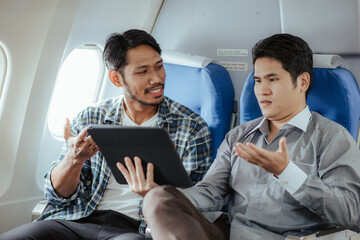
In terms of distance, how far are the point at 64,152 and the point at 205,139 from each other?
0.77m

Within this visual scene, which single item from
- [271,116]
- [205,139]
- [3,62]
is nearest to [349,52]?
[271,116]

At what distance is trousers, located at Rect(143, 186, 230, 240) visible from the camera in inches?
70.5

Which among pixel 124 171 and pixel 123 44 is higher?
pixel 123 44

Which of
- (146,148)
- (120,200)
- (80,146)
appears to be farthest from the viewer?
(120,200)

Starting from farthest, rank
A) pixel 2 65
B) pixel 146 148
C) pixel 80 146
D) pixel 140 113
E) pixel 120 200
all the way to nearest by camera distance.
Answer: pixel 2 65 < pixel 140 113 < pixel 120 200 < pixel 80 146 < pixel 146 148

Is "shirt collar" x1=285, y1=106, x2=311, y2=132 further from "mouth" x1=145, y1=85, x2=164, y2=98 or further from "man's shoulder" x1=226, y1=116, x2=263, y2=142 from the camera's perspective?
"mouth" x1=145, y1=85, x2=164, y2=98

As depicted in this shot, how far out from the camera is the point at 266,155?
6.05 ft

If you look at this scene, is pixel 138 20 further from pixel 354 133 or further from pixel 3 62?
pixel 354 133

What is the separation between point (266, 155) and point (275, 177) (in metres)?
0.23

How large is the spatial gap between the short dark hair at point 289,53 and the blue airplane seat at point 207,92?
531 mm

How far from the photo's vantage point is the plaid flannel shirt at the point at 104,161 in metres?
2.62

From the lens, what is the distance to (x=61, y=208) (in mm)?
2666

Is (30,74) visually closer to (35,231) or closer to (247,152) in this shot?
(35,231)

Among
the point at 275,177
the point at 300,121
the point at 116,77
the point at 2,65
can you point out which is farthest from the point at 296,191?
the point at 2,65
